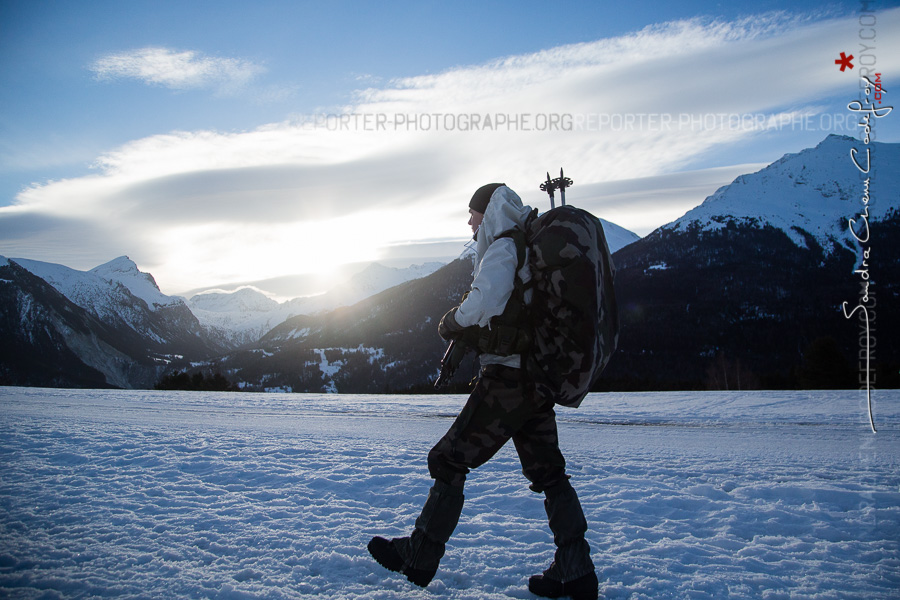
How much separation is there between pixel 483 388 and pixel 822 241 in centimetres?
20152

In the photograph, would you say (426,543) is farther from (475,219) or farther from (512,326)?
(475,219)

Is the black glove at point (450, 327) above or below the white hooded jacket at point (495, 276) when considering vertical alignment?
below

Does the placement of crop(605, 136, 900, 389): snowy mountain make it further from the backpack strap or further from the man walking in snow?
the backpack strap

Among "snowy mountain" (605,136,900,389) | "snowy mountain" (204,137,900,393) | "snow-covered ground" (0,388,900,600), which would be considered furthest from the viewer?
"snowy mountain" (204,137,900,393)

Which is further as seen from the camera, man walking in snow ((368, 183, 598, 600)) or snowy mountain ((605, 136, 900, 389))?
snowy mountain ((605, 136, 900, 389))

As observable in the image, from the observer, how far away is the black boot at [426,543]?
2322mm

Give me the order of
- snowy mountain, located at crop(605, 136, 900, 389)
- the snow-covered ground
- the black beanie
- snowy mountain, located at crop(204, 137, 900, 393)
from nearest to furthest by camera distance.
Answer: the snow-covered ground → the black beanie → snowy mountain, located at crop(605, 136, 900, 389) → snowy mountain, located at crop(204, 137, 900, 393)

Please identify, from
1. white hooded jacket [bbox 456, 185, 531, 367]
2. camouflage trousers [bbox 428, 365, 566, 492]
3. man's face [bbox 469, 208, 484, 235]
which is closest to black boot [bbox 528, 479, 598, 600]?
camouflage trousers [bbox 428, 365, 566, 492]

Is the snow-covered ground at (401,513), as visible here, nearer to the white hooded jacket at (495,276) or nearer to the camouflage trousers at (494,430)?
the camouflage trousers at (494,430)

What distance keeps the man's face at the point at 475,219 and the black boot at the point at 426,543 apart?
4.50ft

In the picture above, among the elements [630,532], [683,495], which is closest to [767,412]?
[683,495]

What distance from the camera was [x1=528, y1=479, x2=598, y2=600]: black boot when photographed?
7.52 feet

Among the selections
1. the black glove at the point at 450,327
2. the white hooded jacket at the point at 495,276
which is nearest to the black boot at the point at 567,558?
the white hooded jacket at the point at 495,276

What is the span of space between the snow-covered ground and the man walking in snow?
19 cm
